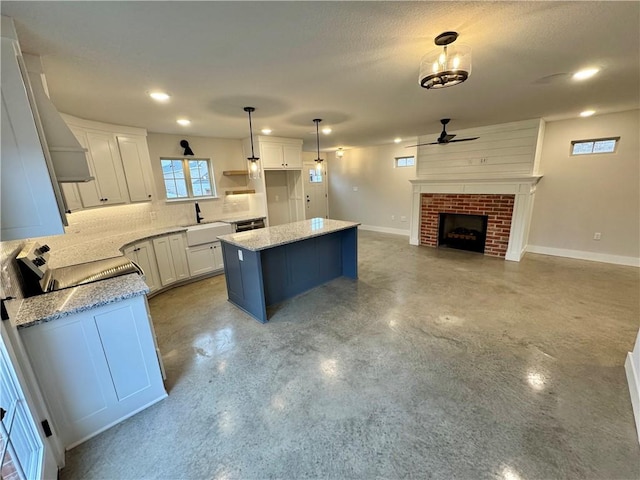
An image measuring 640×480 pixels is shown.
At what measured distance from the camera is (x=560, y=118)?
4.43 metres

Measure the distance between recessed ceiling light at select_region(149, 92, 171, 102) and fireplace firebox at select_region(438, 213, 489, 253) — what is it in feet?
17.7

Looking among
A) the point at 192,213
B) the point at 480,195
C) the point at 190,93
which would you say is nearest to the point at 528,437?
the point at 190,93

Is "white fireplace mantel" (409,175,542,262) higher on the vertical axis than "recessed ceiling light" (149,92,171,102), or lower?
lower

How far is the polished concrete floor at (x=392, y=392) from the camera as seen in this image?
153 cm

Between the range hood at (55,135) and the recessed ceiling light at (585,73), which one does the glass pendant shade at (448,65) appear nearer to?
the recessed ceiling light at (585,73)

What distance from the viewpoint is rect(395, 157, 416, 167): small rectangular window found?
667 centimetres

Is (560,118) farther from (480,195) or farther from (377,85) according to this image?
(377,85)

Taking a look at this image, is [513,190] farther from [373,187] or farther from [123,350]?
[123,350]

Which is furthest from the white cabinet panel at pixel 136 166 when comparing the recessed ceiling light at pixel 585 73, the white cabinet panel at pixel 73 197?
the recessed ceiling light at pixel 585 73

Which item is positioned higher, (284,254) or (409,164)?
(409,164)

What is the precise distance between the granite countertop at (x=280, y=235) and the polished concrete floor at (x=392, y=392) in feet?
3.06

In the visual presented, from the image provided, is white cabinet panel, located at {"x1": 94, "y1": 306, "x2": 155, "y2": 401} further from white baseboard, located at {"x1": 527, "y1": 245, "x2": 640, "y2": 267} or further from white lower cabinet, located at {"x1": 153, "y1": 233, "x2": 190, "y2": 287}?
white baseboard, located at {"x1": 527, "y1": 245, "x2": 640, "y2": 267}

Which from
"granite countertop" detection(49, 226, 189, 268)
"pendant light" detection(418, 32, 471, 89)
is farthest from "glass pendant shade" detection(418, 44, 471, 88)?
"granite countertop" detection(49, 226, 189, 268)

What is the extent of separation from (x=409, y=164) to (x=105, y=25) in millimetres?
6402
